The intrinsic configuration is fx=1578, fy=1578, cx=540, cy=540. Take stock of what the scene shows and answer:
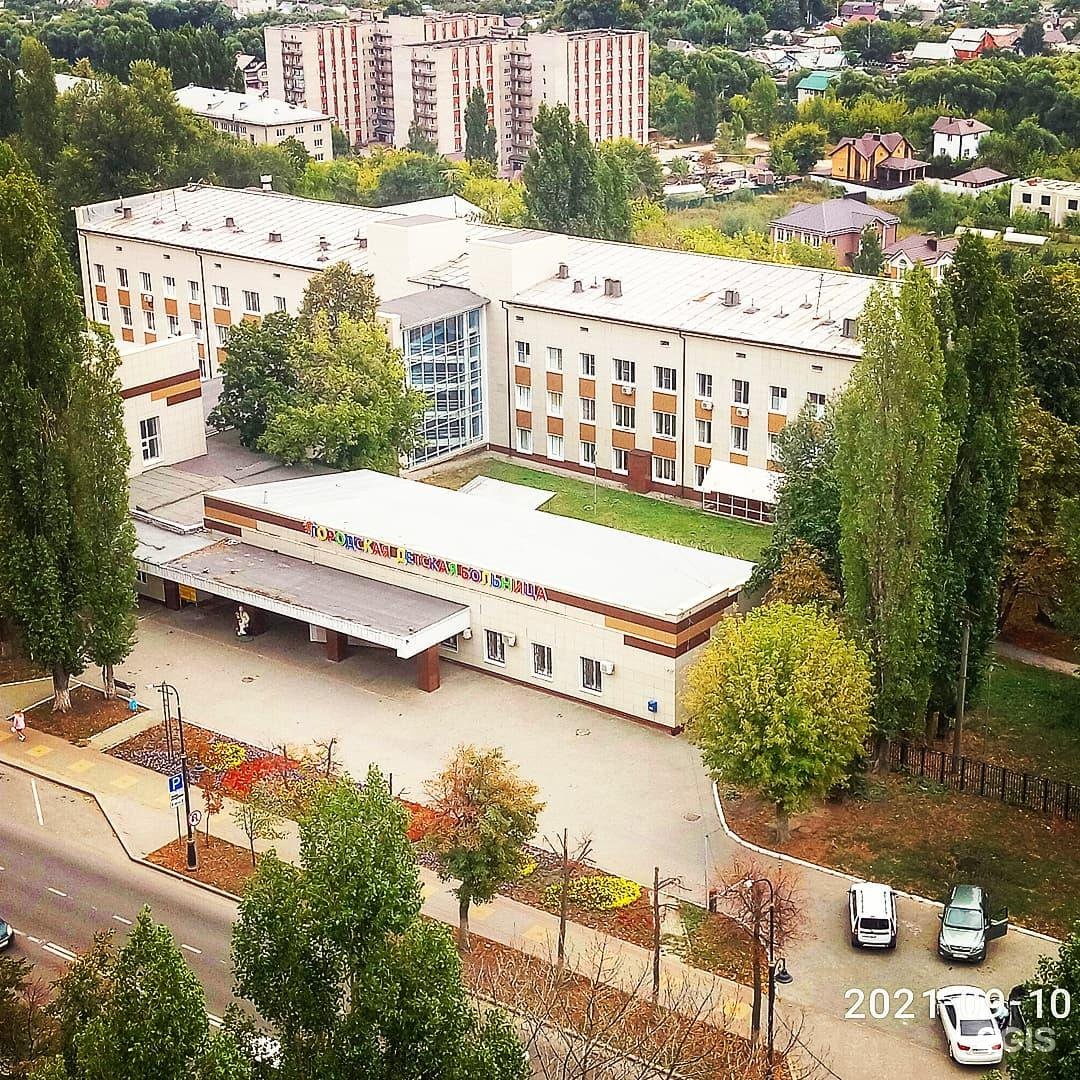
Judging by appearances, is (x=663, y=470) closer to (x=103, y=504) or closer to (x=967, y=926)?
(x=103, y=504)

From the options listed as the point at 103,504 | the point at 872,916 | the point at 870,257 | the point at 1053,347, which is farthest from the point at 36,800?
the point at 870,257

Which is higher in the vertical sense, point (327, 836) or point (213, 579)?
point (327, 836)

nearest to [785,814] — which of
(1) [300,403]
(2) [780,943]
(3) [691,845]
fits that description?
(3) [691,845]

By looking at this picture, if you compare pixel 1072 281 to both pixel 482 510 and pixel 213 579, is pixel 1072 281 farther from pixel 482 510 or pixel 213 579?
pixel 213 579

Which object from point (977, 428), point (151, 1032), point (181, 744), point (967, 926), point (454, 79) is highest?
point (977, 428)

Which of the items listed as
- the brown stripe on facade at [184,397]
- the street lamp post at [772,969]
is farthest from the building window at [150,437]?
the street lamp post at [772,969]

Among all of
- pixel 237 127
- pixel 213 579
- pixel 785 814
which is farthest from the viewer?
pixel 237 127
